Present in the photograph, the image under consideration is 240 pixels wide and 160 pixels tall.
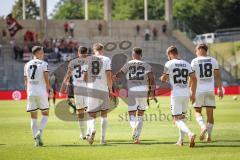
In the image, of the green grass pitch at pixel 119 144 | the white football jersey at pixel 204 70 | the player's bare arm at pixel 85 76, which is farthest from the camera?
the white football jersey at pixel 204 70

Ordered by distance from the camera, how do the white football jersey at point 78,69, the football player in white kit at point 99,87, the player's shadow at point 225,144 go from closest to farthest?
the player's shadow at point 225,144 → the football player in white kit at point 99,87 → the white football jersey at point 78,69

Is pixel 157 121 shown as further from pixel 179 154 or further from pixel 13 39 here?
pixel 13 39

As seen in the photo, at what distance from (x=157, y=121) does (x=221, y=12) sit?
7748cm

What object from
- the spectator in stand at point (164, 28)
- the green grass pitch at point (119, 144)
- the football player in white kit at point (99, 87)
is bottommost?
the green grass pitch at point (119, 144)

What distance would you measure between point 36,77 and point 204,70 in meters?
4.36

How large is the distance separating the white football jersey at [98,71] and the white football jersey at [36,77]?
1.18m

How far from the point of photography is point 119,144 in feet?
58.0

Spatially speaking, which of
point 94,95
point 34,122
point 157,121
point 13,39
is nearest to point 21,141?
point 34,122

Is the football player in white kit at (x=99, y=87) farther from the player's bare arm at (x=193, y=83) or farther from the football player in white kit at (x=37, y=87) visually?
the player's bare arm at (x=193, y=83)

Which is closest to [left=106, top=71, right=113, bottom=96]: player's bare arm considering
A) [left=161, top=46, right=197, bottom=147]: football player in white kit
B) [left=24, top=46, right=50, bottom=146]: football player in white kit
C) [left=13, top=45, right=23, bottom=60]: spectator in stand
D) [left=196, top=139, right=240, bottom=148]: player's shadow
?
[left=161, top=46, right=197, bottom=147]: football player in white kit

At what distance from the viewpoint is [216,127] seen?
73.4 ft

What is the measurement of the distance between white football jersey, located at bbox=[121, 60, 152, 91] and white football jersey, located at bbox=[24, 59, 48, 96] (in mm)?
2089

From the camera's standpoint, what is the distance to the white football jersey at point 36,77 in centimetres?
1770

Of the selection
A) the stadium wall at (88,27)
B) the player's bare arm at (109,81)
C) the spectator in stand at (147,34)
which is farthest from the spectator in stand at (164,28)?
the player's bare arm at (109,81)
